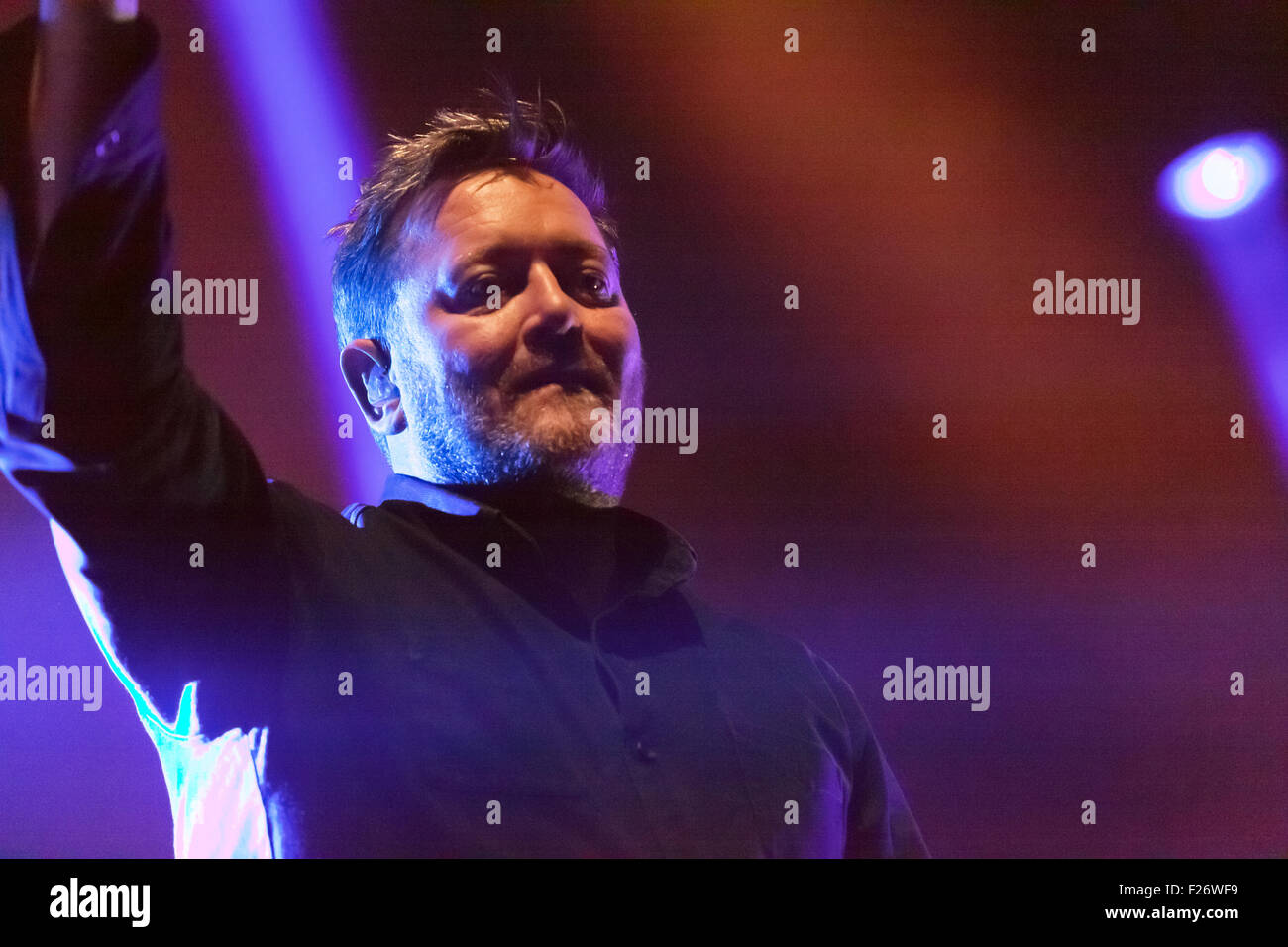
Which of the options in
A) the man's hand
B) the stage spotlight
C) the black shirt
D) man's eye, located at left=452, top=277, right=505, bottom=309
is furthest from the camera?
the stage spotlight

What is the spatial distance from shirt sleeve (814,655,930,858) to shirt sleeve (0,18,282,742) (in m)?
0.99

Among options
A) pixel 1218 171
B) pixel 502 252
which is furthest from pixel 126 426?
pixel 1218 171

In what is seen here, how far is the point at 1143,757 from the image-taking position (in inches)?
78.7

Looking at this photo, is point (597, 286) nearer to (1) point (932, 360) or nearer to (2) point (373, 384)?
(2) point (373, 384)

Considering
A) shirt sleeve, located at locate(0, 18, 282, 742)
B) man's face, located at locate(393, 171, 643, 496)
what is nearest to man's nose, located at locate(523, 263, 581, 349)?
man's face, located at locate(393, 171, 643, 496)

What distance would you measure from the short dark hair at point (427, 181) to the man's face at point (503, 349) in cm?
5

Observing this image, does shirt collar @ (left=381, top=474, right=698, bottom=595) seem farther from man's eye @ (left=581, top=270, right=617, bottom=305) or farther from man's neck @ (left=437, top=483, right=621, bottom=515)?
man's eye @ (left=581, top=270, right=617, bottom=305)

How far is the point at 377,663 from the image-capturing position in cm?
186

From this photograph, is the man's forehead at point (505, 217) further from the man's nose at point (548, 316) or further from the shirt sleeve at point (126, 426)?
the shirt sleeve at point (126, 426)

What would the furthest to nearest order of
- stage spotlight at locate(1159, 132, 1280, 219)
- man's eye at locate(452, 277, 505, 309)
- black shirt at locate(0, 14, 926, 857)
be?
1. stage spotlight at locate(1159, 132, 1280, 219)
2. man's eye at locate(452, 277, 505, 309)
3. black shirt at locate(0, 14, 926, 857)

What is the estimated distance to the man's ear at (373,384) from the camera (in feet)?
6.28

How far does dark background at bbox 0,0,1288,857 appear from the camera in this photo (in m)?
1.98

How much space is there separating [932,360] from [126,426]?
1.35 m
